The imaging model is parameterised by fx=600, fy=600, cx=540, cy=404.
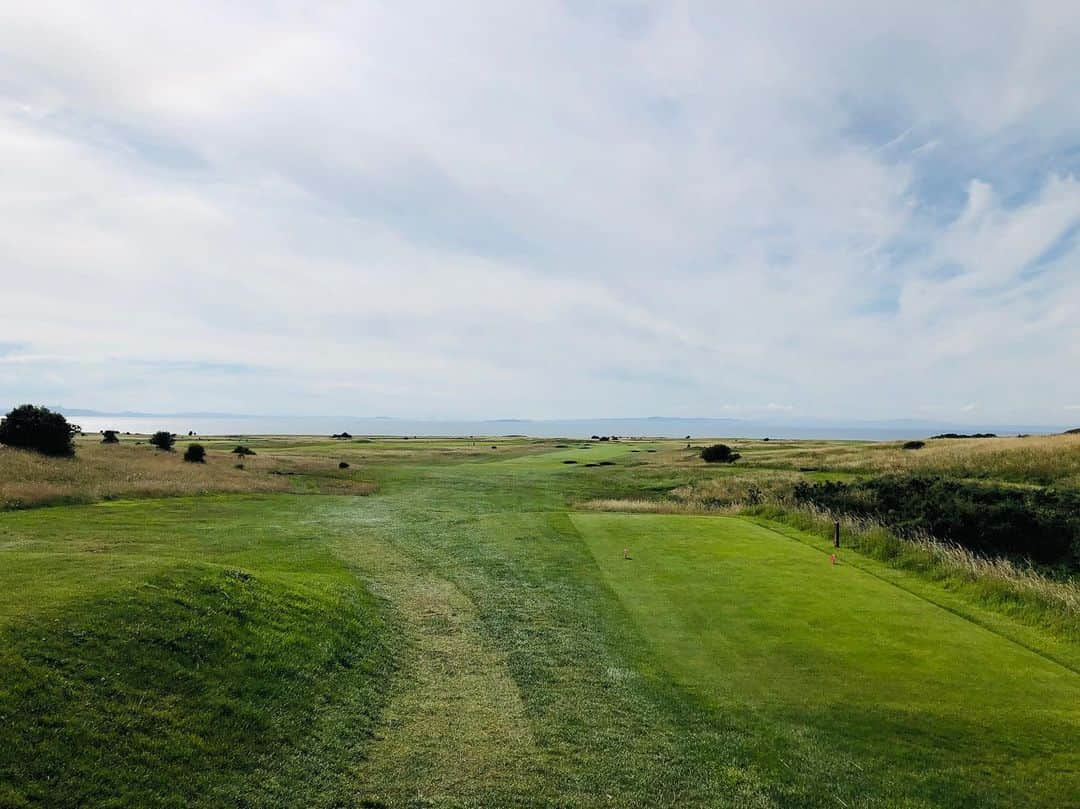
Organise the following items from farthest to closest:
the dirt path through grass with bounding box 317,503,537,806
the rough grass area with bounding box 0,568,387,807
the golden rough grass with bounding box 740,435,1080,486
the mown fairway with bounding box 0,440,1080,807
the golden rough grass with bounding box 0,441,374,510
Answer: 1. the golden rough grass with bounding box 740,435,1080,486
2. the golden rough grass with bounding box 0,441,374,510
3. the dirt path through grass with bounding box 317,503,537,806
4. the mown fairway with bounding box 0,440,1080,807
5. the rough grass area with bounding box 0,568,387,807

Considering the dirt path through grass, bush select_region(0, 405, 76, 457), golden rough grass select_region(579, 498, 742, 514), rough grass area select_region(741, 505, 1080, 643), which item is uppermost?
bush select_region(0, 405, 76, 457)

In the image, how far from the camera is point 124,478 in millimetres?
32281

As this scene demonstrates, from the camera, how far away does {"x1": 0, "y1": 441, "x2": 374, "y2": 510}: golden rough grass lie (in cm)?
2597

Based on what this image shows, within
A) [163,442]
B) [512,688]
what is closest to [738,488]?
[512,688]

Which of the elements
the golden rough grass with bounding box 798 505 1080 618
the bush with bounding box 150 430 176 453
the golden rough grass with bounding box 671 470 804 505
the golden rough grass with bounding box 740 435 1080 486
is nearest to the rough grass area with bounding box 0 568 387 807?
the golden rough grass with bounding box 798 505 1080 618

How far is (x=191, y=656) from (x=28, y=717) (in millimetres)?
2362

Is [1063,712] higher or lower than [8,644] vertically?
lower

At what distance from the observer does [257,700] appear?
8.36 meters

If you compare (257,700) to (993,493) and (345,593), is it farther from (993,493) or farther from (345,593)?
(993,493)

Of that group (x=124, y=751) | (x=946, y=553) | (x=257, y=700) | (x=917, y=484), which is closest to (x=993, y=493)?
(x=917, y=484)

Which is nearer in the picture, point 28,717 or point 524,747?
point 28,717

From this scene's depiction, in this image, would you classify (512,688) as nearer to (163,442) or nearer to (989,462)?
(989,462)

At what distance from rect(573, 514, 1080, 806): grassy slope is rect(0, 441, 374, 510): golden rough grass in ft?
80.2

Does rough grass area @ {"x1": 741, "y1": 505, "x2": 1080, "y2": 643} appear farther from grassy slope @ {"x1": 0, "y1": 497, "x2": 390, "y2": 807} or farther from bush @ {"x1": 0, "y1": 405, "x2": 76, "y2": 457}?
bush @ {"x1": 0, "y1": 405, "x2": 76, "y2": 457}
